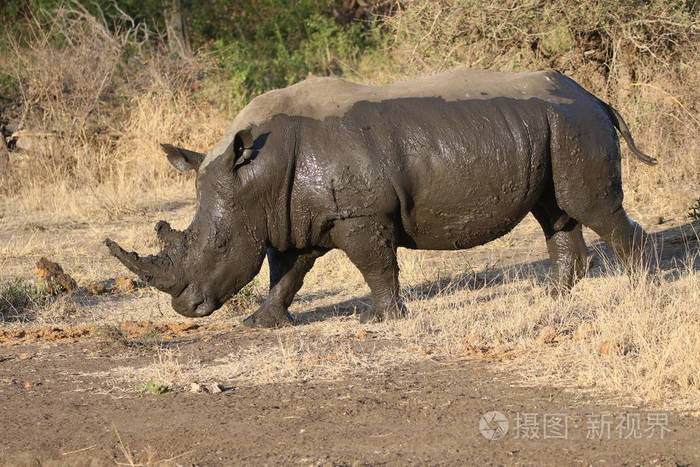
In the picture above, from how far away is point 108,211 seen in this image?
12.4 meters

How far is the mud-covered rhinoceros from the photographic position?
7117 millimetres

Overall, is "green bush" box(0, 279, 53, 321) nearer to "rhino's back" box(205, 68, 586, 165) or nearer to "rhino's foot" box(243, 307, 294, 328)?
"rhino's foot" box(243, 307, 294, 328)

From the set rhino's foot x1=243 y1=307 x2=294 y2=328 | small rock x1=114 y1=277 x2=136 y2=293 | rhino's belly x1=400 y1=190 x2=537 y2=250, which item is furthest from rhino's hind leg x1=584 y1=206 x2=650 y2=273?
small rock x1=114 y1=277 x2=136 y2=293

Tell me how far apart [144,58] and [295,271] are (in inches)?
388

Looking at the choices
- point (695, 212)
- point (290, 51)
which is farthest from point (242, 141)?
point (290, 51)

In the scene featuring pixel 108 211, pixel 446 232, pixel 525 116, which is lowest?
pixel 108 211

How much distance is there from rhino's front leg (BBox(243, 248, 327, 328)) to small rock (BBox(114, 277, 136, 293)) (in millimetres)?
1802

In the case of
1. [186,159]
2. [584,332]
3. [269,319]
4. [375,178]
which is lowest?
[269,319]

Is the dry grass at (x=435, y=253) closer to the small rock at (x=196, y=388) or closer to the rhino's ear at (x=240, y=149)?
the small rock at (x=196, y=388)

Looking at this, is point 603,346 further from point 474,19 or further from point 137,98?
point 137,98

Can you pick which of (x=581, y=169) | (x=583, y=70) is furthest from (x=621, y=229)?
(x=583, y=70)

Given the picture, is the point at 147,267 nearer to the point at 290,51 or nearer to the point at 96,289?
the point at 96,289

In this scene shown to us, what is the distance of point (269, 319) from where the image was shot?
7.63 m

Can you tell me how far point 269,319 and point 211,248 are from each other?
77 cm
